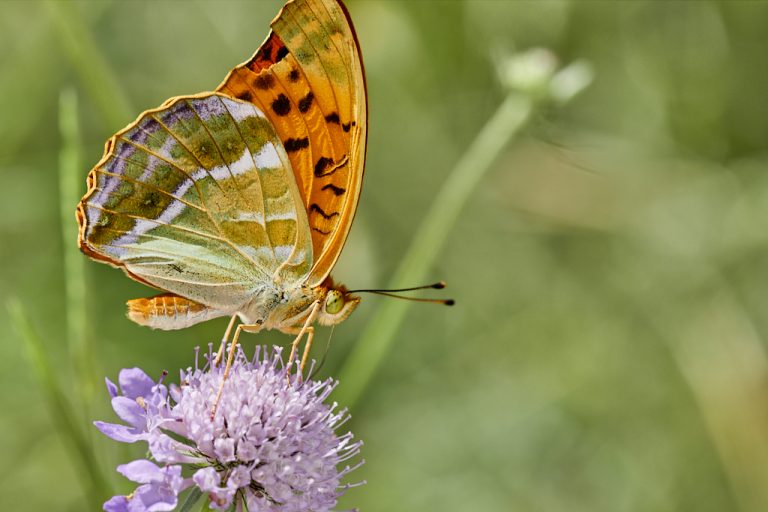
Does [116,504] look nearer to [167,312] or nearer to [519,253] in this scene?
[167,312]

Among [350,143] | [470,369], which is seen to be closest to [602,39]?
[470,369]

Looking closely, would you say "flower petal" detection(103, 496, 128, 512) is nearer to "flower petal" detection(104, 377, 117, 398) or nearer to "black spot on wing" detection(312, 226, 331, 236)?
"flower petal" detection(104, 377, 117, 398)

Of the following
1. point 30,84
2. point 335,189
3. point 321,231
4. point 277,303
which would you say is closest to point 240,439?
point 277,303

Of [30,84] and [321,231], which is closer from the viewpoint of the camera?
[321,231]

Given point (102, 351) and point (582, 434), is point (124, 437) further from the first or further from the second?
point (582, 434)

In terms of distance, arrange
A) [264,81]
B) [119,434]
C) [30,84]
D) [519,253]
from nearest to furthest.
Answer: [119,434]
[264,81]
[30,84]
[519,253]

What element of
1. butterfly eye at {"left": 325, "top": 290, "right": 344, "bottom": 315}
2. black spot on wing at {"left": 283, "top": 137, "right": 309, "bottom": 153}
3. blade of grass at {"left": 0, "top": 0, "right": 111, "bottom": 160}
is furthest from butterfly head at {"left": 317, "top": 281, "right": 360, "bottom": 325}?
blade of grass at {"left": 0, "top": 0, "right": 111, "bottom": 160}

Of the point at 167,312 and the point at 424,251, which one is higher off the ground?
the point at 167,312
